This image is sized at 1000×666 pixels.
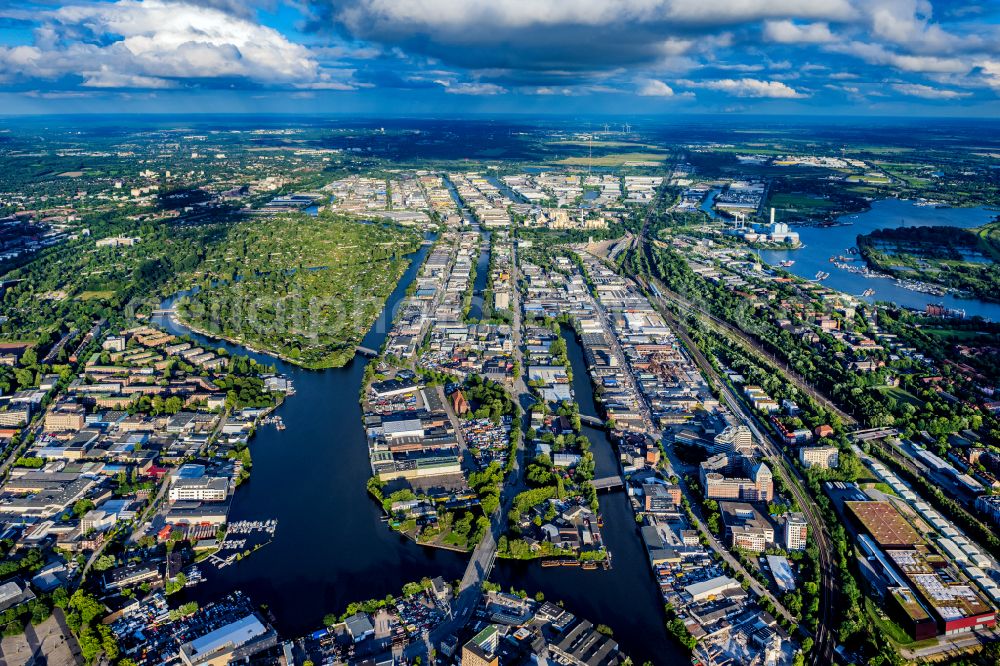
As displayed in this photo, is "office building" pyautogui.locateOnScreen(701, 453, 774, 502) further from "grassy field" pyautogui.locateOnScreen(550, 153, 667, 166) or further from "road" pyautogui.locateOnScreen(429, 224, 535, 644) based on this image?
"grassy field" pyautogui.locateOnScreen(550, 153, 667, 166)

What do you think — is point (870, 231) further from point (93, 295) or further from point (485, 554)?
point (93, 295)

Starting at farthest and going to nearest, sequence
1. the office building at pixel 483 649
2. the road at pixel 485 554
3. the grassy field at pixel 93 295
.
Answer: the grassy field at pixel 93 295 < the road at pixel 485 554 < the office building at pixel 483 649

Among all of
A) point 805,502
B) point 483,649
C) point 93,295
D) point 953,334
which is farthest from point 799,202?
point 483,649

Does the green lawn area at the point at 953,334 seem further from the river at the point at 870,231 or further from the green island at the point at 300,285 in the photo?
the green island at the point at 300,285

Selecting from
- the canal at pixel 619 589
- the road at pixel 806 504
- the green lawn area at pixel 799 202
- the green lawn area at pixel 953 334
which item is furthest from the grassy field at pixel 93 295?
the green lawn area at pixel 799 202

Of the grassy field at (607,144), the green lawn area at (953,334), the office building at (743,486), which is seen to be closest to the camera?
the office building at (743,486)

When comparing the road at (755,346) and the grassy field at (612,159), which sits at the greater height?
the road at (755,346)
